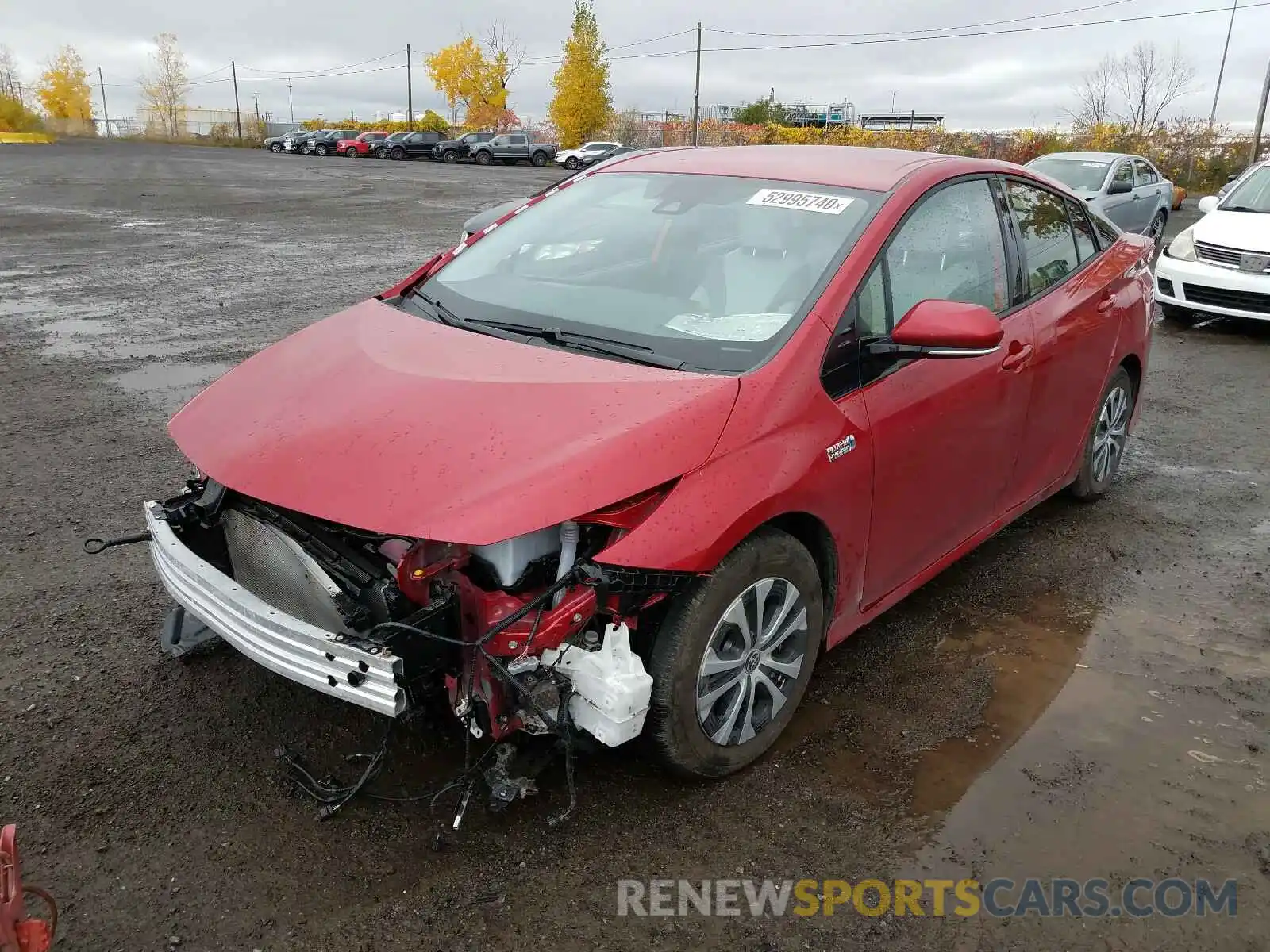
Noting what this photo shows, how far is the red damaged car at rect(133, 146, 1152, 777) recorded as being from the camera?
2447mm

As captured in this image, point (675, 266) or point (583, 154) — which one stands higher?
point (583, 154)

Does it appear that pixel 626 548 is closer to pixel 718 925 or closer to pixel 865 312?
Answer: pixel 718 925

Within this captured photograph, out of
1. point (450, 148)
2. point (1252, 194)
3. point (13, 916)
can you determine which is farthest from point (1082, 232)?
point (450, 148)

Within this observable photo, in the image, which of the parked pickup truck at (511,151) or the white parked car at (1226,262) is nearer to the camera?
the white parked car at (1226,262)

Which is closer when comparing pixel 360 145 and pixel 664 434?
pixel 664 434

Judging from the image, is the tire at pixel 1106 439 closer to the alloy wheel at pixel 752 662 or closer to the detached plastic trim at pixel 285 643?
the alloy wheel at pixel 752 662

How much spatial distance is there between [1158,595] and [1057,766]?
1514 millimetres

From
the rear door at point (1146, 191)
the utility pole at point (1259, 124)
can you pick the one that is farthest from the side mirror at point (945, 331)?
the utility pole at point (1259, 124)

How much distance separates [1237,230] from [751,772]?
913 centimetres

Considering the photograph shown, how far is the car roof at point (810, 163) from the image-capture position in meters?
3.50

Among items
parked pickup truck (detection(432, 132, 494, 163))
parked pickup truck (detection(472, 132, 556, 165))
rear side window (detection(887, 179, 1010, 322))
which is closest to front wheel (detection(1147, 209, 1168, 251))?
rear side window (detection(887, 179, 1010, 322))

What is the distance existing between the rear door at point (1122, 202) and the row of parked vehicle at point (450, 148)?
94.3 feet

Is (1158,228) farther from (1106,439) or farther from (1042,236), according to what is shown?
(1042,236)

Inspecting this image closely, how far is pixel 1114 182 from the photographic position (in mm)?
13875
